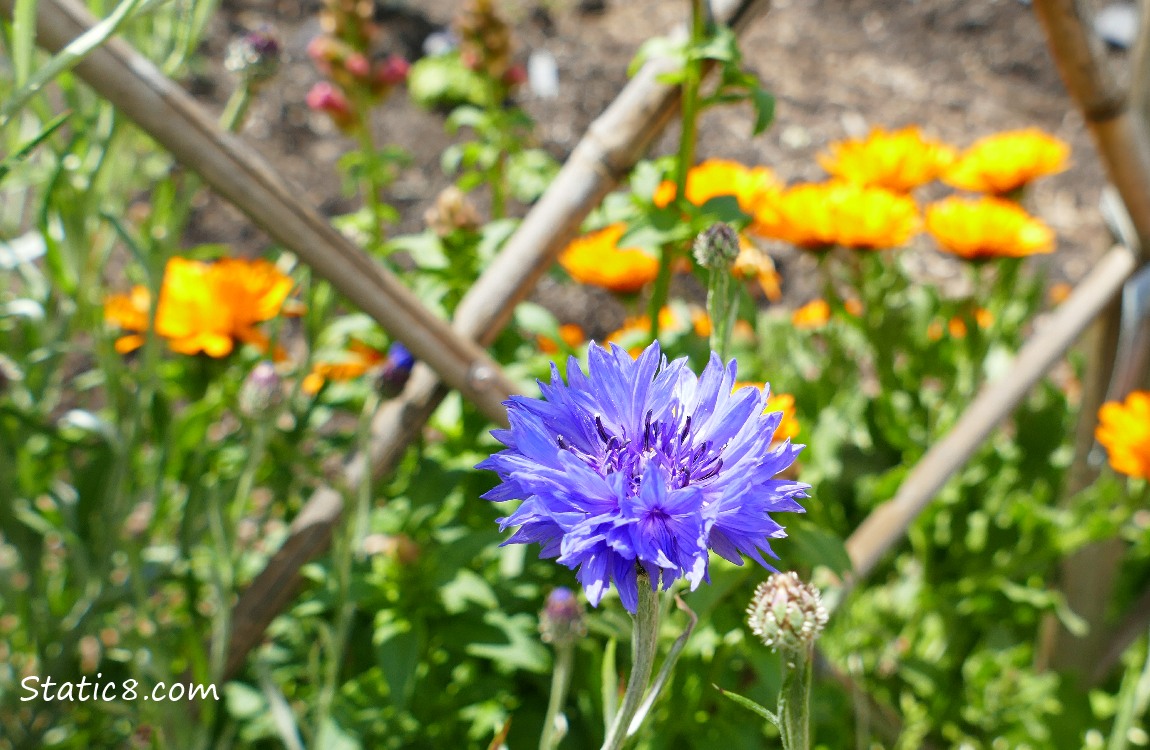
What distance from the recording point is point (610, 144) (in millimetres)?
1220

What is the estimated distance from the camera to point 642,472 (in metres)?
0.60

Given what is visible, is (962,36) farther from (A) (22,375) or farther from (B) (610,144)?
(A) (22,375)

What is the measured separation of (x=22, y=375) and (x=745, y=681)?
1.04m

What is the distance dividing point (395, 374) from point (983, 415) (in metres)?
0.94

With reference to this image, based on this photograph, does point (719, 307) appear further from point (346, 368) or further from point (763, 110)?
point (346, 368)

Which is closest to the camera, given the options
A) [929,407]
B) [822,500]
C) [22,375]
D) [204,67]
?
[22,375]

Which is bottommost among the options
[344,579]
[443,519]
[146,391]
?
[344,579]

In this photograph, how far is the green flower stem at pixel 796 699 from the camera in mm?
608

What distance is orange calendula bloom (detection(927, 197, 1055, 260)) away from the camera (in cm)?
167

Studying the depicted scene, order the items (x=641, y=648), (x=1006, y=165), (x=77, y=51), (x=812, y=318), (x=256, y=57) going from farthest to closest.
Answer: (x=812, y=318) < (x=1006, y=165) < (x=256, y=57) < (x=77, y=51) < (x=641, y=648)

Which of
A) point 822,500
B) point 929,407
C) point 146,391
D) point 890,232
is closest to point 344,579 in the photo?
point 146,391

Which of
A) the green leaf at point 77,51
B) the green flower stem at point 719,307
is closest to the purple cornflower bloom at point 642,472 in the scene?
the green flower stem at point 719,307

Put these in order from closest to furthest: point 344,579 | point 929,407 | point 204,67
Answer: point 344,579 → point 929,407 → point 204,67

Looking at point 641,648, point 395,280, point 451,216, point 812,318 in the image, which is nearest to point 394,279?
point 395,280
